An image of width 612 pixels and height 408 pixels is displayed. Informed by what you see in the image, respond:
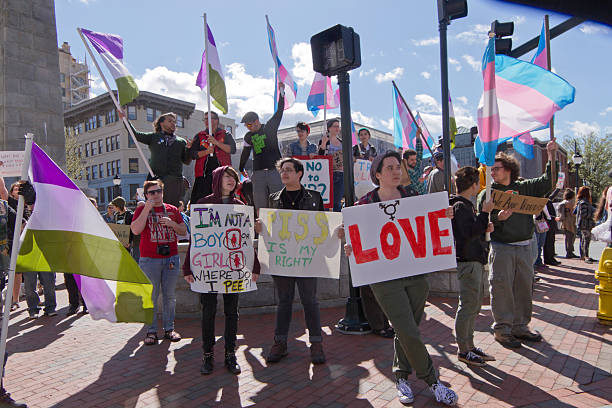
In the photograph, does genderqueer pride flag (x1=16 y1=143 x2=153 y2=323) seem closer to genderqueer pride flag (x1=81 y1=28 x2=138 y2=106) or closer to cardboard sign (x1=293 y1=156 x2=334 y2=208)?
genderqueer pride flag (x1=81 y1=28 x2=138 y2=106)

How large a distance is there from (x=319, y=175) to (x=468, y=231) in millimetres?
3006

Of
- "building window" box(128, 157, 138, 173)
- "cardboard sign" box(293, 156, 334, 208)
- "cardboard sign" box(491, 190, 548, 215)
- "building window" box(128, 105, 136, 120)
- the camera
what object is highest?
"building window" box(128, 105, 136, 120)

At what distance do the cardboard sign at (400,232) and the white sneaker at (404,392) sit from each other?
35.3 inches

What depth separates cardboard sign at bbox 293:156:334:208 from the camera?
673cm

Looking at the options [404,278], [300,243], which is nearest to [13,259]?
[300,243]

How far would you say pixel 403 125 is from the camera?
9.26m

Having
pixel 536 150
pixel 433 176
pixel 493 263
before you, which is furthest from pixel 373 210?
pixel 536 150

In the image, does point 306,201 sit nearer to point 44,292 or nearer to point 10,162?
point 10,162

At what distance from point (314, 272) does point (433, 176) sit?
4.31 metres

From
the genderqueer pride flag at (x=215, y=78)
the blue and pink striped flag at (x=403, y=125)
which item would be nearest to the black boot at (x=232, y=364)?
the genderqueer pride flag at (x=215, y=78)

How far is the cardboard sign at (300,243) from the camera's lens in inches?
179

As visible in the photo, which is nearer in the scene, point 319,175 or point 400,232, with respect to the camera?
point 400,232

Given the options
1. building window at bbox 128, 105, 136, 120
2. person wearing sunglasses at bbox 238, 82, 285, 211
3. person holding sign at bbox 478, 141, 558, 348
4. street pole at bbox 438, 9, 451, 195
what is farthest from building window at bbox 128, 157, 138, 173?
person holding sign at bbox 478, 141, 558, 348

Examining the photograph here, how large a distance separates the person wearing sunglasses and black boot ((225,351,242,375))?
333 centimetres
